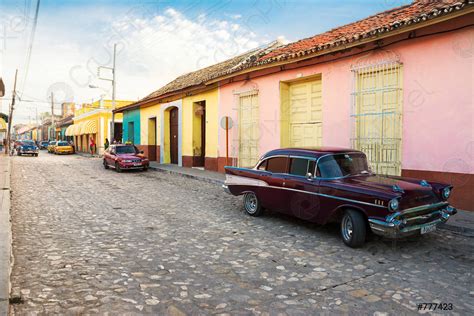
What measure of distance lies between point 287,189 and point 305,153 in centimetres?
73

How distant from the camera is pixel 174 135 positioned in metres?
20.5

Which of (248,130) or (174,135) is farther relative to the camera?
(174,135)

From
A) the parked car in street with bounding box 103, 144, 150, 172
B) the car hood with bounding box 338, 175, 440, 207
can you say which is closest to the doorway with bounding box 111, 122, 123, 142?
the parked car in street with bounding box 103, 144, 150, 172

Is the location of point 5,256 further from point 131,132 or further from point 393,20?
point 131,132

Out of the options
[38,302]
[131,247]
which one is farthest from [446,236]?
[38,302]

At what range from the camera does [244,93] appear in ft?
46.0

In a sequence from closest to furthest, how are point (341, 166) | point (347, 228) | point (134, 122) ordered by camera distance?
point (347, 228)
point (341, 166)
point (134, 122)

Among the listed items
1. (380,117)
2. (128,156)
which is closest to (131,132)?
(128,156)

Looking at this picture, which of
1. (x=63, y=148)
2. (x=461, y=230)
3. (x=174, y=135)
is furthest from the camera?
(x=63, y=148)

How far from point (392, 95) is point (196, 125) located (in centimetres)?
1079

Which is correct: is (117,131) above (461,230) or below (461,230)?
above

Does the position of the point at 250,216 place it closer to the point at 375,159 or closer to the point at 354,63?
the point at 375,159

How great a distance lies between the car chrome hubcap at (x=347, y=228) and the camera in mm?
5229

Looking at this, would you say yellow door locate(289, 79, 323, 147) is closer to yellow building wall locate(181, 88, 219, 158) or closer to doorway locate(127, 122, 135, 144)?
yellow building wall locate(181, 88, 219, 158)
